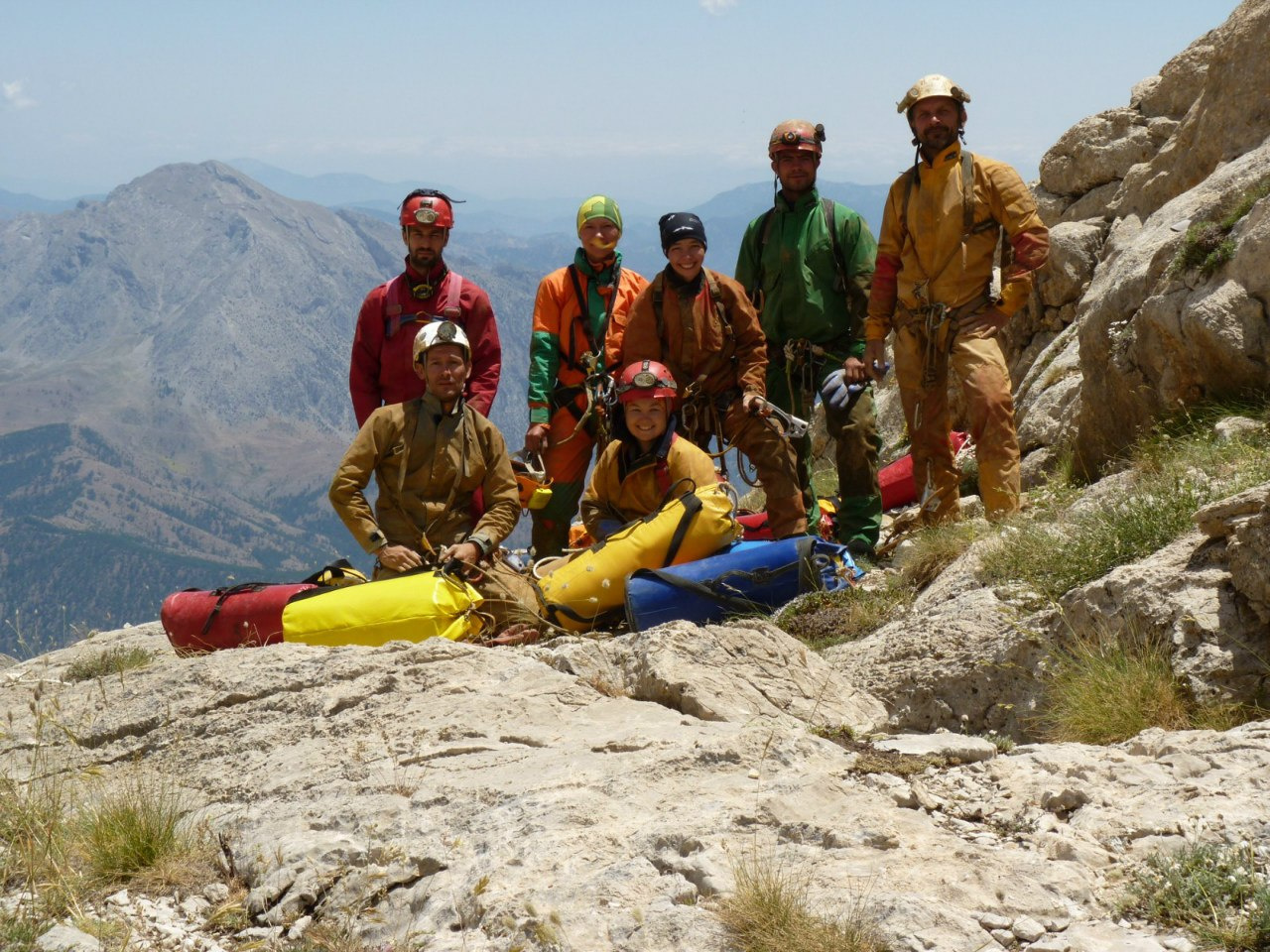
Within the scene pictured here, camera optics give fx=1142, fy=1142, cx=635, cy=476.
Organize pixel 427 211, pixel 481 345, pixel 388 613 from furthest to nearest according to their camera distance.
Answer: pixel 481 345 → pixel 427 211 → pixel 388 613

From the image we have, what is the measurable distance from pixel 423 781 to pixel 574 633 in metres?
3.47

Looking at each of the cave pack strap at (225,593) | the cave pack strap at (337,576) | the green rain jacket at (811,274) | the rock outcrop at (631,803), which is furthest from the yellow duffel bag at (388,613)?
the green rain jacket at (811,274)

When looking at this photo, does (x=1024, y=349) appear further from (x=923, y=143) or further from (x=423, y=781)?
(x=423, y=781)

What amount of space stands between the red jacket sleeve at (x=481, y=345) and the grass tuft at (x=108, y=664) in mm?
3361

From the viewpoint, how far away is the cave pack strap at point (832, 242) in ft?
32.0

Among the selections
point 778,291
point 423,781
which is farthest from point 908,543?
point 423,781

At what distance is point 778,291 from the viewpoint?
32.4ft

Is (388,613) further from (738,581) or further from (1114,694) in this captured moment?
(1114,694)

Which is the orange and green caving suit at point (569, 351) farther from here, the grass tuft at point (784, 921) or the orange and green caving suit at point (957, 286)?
the grass tuft at point (784, 921)

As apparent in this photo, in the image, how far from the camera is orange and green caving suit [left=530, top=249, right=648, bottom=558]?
10.2 metres

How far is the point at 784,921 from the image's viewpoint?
3.50 metres

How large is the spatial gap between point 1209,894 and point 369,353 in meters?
7.94

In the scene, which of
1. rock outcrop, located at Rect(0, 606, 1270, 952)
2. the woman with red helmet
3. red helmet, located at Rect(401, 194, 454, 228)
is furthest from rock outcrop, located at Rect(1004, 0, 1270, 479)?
red helmet, located at Rect(401, 194, 454, 228)

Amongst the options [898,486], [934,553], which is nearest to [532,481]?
[934,553]
